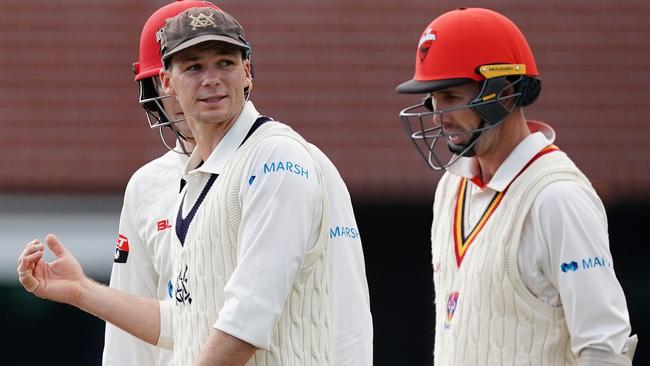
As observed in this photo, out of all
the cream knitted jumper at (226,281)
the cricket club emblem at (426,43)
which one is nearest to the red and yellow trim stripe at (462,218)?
the cricket club emblem at (426,43)

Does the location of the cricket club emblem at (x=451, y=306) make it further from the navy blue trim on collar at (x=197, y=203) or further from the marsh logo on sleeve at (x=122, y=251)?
the marsh logo on sleeve at (x=122, y=251)

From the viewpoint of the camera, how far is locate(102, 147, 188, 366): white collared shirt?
4.38m

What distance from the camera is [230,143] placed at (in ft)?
11.6

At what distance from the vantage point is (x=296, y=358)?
3.35m

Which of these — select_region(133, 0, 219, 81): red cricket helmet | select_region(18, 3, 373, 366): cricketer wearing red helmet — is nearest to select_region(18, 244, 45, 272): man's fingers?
select_region(18, 3, 373, 366): cricketer wearing red helmet

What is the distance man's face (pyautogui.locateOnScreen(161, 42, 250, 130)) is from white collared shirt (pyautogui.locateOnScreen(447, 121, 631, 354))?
0.87m

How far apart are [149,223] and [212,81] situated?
1077 millimetres

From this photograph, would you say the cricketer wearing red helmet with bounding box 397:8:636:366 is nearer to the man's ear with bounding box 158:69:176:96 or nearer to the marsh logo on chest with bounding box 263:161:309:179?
the marsh logo on chest with bounding box 263:161:309:179

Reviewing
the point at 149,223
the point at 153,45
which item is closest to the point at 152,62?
the point at 153,45

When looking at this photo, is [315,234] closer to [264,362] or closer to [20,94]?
[264,362]

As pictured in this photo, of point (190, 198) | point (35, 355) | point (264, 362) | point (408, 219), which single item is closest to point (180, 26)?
point (190, 198)

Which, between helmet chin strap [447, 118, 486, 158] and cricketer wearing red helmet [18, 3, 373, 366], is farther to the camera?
helmet chin strap [447, 118, 486, 158]

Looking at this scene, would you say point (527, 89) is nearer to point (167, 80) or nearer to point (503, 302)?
point (503, 302)

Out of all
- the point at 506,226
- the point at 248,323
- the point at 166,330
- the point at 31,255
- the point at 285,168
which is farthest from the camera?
the point at 166,330
